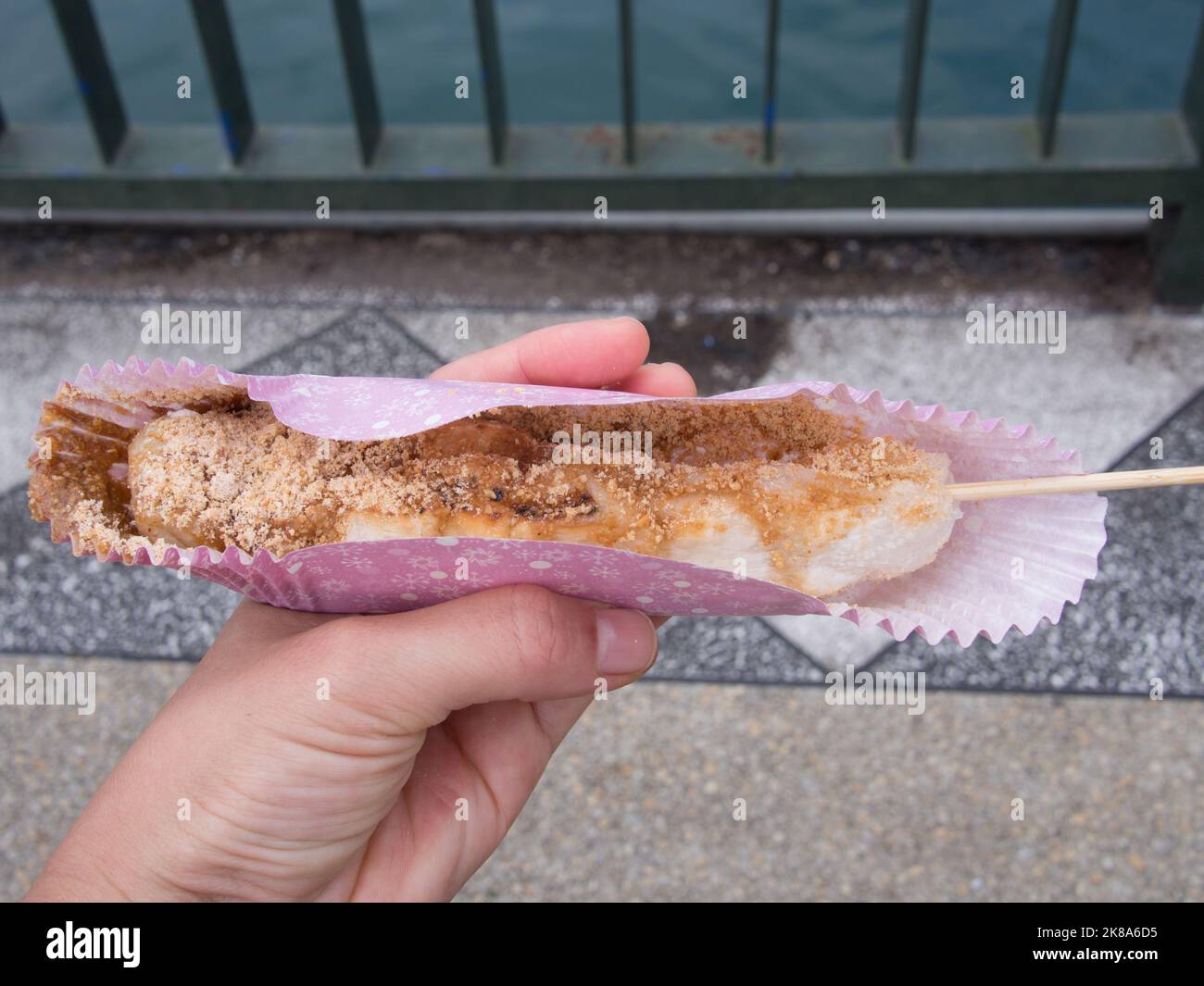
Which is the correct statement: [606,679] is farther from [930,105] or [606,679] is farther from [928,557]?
[930,105]

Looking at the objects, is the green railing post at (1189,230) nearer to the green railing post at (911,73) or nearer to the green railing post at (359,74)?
the green railing post at (911,73)

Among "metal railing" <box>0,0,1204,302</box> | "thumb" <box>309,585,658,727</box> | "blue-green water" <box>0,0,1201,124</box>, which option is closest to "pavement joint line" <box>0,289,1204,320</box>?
"metal railing" <box>0,0,1204,302</box>

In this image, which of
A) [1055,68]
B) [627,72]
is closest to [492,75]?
[627,72]

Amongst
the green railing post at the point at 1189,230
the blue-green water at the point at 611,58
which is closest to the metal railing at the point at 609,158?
the green railing post at the point at 1189,230

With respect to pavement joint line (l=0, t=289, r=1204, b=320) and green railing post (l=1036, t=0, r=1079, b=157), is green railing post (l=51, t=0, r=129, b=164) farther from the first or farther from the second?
green railing post (l=1036, t=0, r=1079, b=157)

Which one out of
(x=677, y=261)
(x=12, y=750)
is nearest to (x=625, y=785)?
(x=12, y=750)

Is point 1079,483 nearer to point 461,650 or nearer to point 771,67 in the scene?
point 461,650
